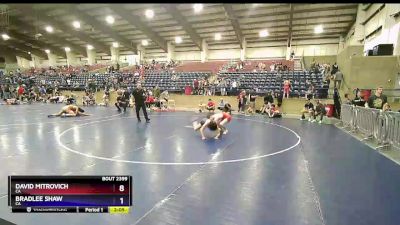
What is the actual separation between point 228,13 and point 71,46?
26.6 metres

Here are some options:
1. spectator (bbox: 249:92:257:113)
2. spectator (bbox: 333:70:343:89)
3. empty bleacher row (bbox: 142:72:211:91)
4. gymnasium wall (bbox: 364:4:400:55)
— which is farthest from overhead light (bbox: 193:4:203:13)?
gymnasium wall (bbox: 364:4:400:55)

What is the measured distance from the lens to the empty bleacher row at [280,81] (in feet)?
60.8

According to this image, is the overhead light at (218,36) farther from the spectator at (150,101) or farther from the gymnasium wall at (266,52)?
the spectator at (150,101)

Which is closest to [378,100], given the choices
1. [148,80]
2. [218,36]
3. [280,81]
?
[280,81]

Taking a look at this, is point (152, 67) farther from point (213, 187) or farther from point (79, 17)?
point (213, 187)

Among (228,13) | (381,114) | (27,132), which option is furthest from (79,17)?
(381,114)

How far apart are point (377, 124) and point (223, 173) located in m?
5.80

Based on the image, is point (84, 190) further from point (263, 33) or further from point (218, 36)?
point (218, 36)

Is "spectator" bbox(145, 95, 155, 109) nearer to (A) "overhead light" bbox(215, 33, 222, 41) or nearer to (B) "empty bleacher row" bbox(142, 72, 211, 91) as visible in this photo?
(B) "empty bleacher row" bbox(142, 72, 211, 91)

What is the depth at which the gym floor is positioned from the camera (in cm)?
342
